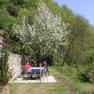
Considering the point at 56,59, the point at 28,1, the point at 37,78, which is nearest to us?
the point at 37,78

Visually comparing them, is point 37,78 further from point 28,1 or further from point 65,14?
point 28,1

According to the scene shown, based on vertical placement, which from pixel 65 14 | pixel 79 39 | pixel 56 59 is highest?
pixel 65 14

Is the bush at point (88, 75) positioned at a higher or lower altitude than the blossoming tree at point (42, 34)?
lower

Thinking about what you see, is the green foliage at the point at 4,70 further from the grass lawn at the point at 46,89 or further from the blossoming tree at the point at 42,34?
the blossoming tree at the point at 42,34

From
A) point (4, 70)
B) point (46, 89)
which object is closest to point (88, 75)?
point (46, 89)

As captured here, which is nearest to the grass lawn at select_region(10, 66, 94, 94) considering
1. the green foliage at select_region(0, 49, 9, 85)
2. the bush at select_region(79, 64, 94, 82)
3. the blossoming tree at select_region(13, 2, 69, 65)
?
the green foliage at select_region(0, 49, 9, 85)

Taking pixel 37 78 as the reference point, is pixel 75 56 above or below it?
above

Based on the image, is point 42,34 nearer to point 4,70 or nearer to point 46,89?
point 46,89

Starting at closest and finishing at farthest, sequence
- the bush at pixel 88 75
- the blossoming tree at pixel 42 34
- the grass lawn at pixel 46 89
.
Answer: the grass lawn at pixel 46 89 → the bush at pixel 88 75 → the blossoming tree at pixel 42 34

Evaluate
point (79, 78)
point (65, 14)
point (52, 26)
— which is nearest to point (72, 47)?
point (65, 14)

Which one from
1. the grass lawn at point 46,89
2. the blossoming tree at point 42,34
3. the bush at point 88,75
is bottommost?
the grass lawn at point 46,89

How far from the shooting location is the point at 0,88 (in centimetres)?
1611

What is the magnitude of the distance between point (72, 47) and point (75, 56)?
5.59 feet

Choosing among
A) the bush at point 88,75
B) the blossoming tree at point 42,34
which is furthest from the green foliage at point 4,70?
the blossoming tree at point 42,34
